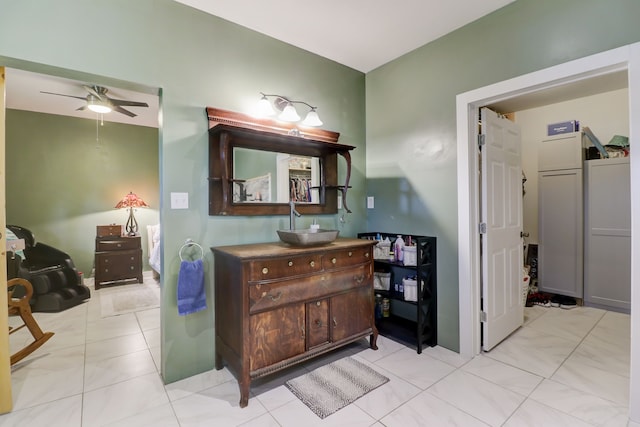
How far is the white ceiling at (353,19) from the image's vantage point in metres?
2.10

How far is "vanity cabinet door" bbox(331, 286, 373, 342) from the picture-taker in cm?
224

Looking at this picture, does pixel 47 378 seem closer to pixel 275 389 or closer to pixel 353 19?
pixel 275 389

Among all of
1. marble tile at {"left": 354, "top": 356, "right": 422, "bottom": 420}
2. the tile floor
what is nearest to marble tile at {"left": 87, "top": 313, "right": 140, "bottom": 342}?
the tile floor

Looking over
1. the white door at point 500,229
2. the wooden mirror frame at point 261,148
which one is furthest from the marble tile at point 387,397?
the wooden mirror frame at point 261,148

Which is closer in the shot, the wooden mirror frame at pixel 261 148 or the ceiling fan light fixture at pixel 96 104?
the wooden mirror frame at pixel 261 148

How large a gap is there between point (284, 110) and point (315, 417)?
88.5 inches

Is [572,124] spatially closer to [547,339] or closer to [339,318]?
[547,339]

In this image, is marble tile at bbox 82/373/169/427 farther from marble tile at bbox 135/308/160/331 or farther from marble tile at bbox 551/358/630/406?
marble tile at bbox 551/358/630/406

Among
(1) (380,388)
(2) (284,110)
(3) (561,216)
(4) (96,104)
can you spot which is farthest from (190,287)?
(3) (561,216)

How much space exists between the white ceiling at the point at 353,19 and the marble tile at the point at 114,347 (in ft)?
9.16

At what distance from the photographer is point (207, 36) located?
2.18 meters

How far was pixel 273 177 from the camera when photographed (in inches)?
99.0

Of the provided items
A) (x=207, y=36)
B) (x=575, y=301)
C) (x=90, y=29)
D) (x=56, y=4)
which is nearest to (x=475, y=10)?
(x=207, y=36)

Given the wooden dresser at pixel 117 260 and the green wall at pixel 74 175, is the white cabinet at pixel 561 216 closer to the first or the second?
the wooden dresser at pixel 117 260
